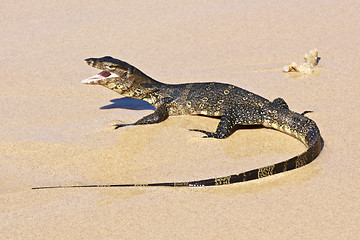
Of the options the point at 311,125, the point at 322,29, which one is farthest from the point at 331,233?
the point at 322,29

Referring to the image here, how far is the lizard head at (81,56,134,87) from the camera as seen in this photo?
8734 millimetres

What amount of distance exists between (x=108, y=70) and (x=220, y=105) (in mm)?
2171

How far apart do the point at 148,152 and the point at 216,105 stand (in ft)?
5.52

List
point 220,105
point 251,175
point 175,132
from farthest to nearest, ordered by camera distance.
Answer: point 220,105 < point 175,132 < point 251,175

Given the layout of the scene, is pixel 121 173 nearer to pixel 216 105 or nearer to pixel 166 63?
pixel 216 105

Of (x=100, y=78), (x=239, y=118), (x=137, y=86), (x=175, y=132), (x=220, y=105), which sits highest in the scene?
(x=100, y=78)

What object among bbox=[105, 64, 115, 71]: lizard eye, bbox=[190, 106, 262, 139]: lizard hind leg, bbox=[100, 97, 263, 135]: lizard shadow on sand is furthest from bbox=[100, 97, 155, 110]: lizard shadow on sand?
bbox=[190, 106, 262, 139]: lizard hind leg

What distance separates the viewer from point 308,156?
6.93 metres

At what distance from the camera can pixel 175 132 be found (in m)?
8.02

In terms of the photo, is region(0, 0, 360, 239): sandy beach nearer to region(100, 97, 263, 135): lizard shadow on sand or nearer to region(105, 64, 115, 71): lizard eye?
region(100, 97, 263, 135): lizard shadow on sand

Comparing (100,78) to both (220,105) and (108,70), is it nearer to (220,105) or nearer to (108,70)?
(108,70)

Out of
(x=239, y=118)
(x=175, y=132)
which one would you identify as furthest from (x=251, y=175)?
(x=175, y=132)

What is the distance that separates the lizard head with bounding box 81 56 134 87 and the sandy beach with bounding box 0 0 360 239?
706 mm

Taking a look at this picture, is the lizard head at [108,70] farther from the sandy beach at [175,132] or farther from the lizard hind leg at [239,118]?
the lizard hind leg at [239,118]
